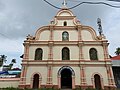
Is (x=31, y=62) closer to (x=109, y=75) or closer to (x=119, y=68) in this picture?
(x=109, y=75)

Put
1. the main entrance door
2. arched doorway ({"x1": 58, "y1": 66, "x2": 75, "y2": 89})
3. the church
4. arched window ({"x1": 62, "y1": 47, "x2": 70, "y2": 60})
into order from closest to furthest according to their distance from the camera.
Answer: the church
arched doorway ({"x1": 58, "y1": 66, "x2": 75, "y2": 89})
the main entrance door
arched window ({"x1": 62, "y1": 47, "x2": 70, "y2": 60})

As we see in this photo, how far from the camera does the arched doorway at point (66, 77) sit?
64.4 feet

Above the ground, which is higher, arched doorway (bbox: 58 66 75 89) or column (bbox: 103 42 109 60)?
column (bbox: 103 42 109 60)

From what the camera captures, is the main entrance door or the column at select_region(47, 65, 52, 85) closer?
the column at select_region(47, 65, 52, 85)

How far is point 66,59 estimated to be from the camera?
68.3 ft

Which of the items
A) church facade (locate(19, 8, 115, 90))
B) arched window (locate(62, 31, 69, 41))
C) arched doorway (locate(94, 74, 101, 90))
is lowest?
arched doorway (locate(94, 74, 101, 90))

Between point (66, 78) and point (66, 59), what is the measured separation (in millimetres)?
3043

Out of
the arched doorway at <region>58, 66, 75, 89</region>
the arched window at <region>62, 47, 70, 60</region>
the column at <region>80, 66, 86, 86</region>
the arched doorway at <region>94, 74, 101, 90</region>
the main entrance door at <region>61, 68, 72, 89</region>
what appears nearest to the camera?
the column at <region>80, 66, 86, 86</region>

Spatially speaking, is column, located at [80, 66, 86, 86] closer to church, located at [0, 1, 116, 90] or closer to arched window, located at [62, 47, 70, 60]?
church, located at [0, 1, 116, 90]

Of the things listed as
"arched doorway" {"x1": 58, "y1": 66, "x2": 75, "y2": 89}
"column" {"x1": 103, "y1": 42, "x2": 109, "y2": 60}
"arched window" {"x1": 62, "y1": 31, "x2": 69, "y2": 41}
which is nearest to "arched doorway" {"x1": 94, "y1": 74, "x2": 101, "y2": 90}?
"column" {"x1": 103, "y1": 42, "x2": 109, "y2": 60}

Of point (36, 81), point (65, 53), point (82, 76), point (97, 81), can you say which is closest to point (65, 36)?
point (65, 53)

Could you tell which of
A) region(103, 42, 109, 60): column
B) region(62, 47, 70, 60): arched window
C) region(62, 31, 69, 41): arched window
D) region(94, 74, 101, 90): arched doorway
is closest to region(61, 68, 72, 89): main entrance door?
region(62, 47, 70, 60): arched window

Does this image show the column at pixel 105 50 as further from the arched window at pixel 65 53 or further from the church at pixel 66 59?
the arched window at pixel 65 53

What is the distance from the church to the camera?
63.8 feet
